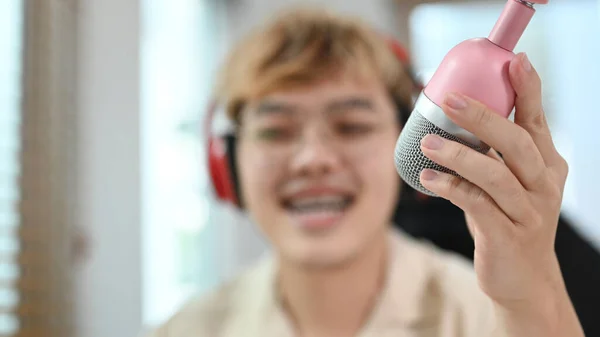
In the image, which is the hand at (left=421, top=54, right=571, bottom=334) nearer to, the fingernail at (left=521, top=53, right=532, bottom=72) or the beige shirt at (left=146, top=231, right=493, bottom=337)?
the fingernail at (left=521, top=53, right=532, bottom=72)

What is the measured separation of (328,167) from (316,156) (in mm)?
25

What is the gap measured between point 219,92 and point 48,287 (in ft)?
1.60

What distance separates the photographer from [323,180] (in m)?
0.79

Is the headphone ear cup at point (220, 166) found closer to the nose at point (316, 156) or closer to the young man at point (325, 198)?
the young man at point (325, 198)

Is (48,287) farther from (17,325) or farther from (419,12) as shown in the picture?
(419,12)

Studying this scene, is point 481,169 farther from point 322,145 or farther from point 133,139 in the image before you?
point 133,139

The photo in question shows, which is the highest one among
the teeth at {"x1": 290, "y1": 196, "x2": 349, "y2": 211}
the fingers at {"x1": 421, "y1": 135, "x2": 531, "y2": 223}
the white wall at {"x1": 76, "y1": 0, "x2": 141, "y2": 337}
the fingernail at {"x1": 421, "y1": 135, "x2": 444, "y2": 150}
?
the fingernail at {"x1": 421, "y1": 135, "x2": 444, "y2": 150}

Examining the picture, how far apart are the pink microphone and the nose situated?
0.42 m

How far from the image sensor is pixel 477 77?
34 cm

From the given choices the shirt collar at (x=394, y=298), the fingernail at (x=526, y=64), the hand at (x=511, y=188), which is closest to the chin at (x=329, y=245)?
the shirt collar at (x=394, y=298)

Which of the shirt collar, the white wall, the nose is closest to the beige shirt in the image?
the shirt collar

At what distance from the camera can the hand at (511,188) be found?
1.13ft

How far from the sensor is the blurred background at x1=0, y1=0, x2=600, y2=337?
3.22 ft

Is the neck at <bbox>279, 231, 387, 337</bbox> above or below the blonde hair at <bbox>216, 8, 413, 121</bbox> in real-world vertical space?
below
